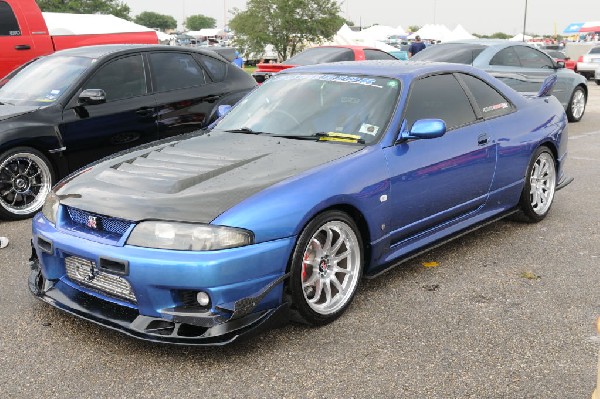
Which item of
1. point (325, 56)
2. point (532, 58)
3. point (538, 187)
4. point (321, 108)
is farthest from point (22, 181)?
point (532, 58)

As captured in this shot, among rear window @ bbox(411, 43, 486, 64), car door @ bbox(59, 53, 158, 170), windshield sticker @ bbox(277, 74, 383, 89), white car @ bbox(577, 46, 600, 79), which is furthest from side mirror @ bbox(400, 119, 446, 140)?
white car @ bbox(577, 46, 600, 79)

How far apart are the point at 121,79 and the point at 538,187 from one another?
4.09 meters

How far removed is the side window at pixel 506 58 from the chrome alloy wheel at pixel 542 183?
18.9 ft

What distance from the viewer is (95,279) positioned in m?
3.32

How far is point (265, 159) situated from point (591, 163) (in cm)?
611

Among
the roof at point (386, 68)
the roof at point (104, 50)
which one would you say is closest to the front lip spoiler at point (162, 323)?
the roof at point (386, 68)

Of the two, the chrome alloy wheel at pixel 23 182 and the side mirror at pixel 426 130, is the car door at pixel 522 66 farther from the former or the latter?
the chrome alloy wheel at pixel 23 182

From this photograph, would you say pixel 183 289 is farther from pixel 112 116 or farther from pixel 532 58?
pixel 532 58

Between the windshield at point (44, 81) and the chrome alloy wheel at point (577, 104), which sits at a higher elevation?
the windshield at point (44, 81)

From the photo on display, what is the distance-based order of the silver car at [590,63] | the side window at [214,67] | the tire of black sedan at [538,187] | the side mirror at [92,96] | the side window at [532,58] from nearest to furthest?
the tire of black sedan at [538,187]
the side mirror at [92,96]
the side window at [214,67]
the side window at [532,58]
the silver car at [590,63]

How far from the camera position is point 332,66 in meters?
4.80

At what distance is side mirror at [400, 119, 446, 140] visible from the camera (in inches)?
158

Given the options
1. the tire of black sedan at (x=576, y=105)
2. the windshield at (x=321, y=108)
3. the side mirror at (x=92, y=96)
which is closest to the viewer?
the windshield at (x=321, y=108)

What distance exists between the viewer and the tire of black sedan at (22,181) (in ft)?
18.7
